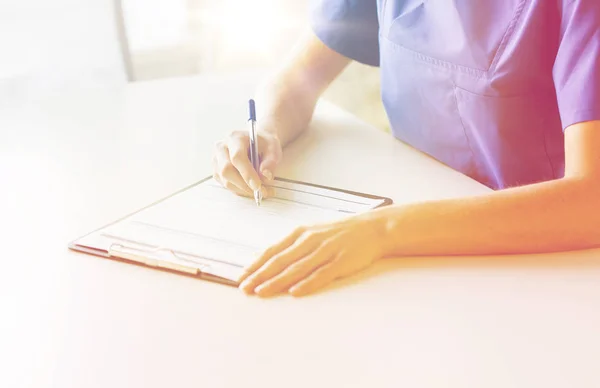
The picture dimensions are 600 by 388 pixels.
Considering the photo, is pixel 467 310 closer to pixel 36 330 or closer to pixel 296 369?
pixel 296 369

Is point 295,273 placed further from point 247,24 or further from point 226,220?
point 247,24

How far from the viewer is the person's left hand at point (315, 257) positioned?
25.7 inches

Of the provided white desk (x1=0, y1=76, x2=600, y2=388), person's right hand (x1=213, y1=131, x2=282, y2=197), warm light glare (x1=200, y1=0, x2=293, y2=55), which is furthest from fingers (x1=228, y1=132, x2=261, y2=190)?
warm light glare (x1=200, y1=0, x2=293, y2=55)

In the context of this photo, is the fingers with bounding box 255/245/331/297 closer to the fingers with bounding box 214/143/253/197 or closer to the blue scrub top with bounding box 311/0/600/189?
the fingers with bounding box 214/143/253/197

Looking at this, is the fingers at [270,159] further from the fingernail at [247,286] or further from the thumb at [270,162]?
the fingernail at [247,286]

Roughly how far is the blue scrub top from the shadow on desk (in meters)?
0.16

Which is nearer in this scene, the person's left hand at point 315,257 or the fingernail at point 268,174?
the person's left hand at point 315,257

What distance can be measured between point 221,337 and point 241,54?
1.22m

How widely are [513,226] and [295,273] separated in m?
0.25


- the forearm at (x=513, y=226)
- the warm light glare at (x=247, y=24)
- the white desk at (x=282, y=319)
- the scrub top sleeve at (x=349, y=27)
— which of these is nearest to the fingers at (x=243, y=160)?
the white desk at (x=282, y=319)

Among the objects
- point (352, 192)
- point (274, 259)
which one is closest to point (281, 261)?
point (274, 259)

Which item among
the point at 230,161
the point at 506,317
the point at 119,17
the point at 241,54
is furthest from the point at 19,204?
the point at 241,54

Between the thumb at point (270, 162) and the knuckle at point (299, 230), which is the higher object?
the thumb at point (270, 162)

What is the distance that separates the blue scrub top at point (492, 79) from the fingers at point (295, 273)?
33 cm
